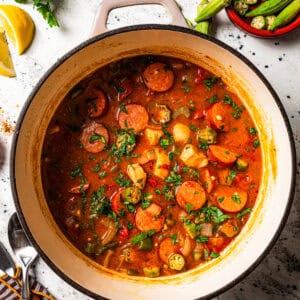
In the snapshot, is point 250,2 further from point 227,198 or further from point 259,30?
point 227,198

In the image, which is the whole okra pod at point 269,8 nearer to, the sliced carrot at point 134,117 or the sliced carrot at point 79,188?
the sliced carrot at point 134,117

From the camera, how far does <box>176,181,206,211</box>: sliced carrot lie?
11.9ft

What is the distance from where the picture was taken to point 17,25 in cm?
379

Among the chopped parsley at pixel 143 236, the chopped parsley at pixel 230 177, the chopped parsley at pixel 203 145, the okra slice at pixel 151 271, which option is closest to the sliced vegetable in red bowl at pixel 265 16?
the chopped parsley at pixel 203 145

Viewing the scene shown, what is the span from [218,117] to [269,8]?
889 millimetres

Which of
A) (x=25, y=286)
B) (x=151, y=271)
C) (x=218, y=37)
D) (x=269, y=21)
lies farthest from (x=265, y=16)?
(x=25, y=286)

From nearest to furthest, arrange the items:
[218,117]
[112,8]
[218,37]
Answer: [112,8] → [218,117] → [218,37]

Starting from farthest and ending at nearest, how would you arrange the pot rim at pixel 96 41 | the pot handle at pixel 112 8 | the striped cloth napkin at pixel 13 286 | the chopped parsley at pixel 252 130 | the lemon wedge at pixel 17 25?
the striped cloth napkin at pixel 13 286 → the lemon wedge at pixel 17 25 → the chopped parsley at pixel 252 130 → the pot handle at pixel 112 8 → the pot rim at pixel 96 41

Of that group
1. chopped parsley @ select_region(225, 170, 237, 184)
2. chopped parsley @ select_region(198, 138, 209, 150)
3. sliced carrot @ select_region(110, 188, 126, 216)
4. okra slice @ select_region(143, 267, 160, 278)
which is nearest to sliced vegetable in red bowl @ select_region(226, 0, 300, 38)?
chopped parsley @ select_region(198, 138, 209, 150)

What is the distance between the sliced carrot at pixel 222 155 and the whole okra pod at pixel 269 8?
980 millimetres

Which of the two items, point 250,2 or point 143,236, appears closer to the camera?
point 143,236

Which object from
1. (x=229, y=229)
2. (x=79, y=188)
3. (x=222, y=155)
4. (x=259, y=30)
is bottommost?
(x=229, y=229)

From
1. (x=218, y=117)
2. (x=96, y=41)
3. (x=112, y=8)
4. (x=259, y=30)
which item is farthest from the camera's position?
(x=259, y=30)

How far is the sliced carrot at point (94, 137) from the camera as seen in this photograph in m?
3.60
